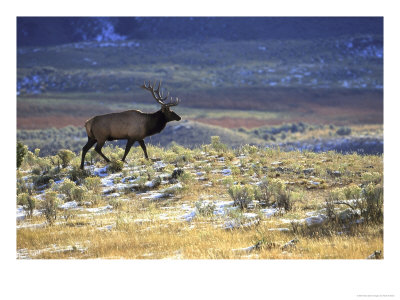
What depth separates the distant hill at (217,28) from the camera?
62.1 meters

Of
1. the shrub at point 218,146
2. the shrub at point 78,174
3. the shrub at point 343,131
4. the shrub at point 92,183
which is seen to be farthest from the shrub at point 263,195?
the shrub at point 343,131

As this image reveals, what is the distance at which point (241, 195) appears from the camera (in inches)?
456

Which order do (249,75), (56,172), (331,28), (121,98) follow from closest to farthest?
(56,172) < (121,98) < (249,75) < (331,28)

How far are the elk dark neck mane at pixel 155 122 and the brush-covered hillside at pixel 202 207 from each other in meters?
0.80

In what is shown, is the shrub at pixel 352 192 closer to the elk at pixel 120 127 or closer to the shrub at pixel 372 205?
the shrub at pixel 372 205

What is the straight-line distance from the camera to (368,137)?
132ft

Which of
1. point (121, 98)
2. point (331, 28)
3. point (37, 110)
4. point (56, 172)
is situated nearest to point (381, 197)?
point (56, 172)

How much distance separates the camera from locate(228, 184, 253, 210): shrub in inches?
454

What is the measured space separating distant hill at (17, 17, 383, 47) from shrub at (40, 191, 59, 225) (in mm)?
48846

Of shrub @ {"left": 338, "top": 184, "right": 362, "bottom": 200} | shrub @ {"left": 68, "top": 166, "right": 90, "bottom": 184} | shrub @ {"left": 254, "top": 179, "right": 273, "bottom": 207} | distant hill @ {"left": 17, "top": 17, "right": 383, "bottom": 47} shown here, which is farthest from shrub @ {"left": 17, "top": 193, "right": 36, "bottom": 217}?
distant hill @ {"left": 17, "top": 17, "right": 383, "bottom": 47}

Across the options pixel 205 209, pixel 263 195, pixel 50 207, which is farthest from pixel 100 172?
pixel 263 195
